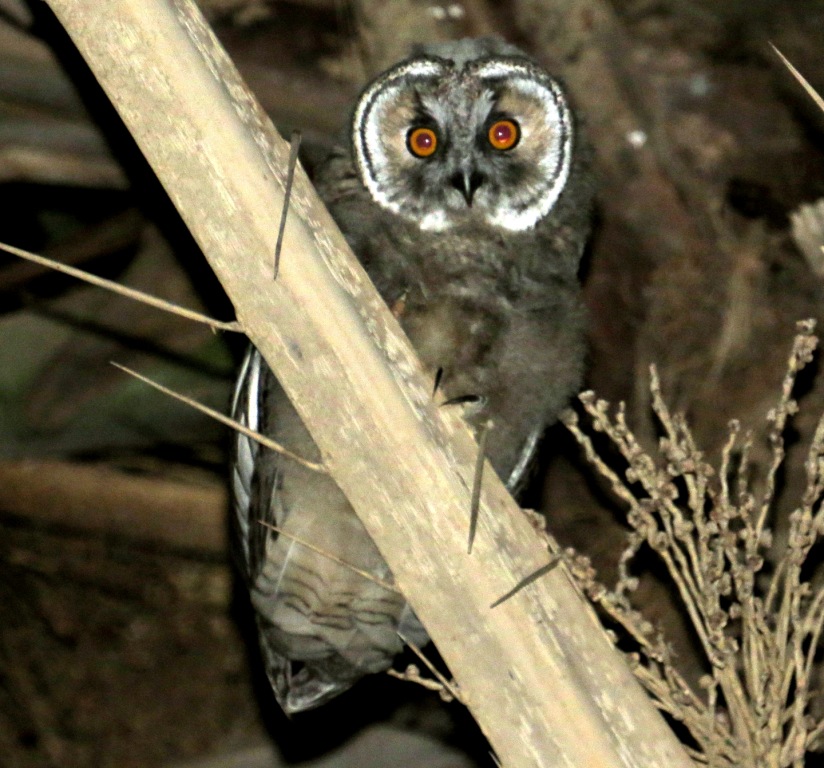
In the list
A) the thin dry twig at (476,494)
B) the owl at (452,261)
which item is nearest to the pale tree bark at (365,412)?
the thin dry twig at (476,494)

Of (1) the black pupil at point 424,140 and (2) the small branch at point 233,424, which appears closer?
(2) the small branch at point 233,424

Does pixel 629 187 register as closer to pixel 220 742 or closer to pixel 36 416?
pixel 36 416

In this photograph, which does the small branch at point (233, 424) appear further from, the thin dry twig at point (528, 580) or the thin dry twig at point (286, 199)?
the thin dry twig at point (528, 580)

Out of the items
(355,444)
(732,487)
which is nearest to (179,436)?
(732,487)

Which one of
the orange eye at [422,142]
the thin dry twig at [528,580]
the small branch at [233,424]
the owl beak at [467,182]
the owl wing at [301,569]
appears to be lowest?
the owl wing at [301,569]

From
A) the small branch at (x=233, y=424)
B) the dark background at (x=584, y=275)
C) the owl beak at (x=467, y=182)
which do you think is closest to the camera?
the small branch at (x=233, y=424)

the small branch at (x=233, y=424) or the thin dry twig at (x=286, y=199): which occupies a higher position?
the thin dry twig at (x=286, y=199)

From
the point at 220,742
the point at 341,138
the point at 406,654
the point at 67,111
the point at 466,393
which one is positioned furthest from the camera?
the point at 220,742

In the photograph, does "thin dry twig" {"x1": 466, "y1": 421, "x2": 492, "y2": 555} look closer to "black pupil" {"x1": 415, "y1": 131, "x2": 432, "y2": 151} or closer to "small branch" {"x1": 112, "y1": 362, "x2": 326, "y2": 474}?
"small branch" {"x1": 112, "y1": 362, "x2": 326, "y2": 474}
